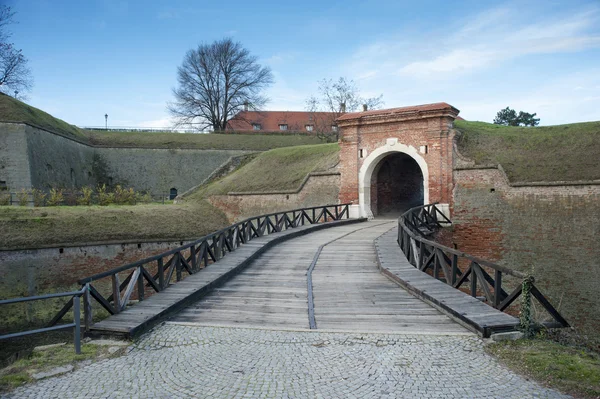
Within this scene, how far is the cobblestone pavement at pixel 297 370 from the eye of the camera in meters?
3.95

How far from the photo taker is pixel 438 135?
704 inches

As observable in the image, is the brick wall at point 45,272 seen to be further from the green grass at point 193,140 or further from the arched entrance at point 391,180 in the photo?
the green grass at point 193,140

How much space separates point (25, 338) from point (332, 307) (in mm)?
10808

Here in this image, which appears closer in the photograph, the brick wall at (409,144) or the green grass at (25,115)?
the brick wall at (409,144)

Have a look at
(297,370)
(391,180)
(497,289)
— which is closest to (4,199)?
(391,180)

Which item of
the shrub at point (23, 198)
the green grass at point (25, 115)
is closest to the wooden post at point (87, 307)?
the shrub at point (23, 198)

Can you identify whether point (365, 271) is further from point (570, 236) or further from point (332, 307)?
point (570, 236)

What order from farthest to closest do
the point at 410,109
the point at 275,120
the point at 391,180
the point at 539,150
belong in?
1. the point at 275,120
2. the point at 391,180
3. the point at 410,109
4. the point at 539,150

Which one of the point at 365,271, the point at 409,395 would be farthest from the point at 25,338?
the point at 409,395

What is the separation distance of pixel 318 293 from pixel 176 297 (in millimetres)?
2441

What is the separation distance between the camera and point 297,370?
443 cm

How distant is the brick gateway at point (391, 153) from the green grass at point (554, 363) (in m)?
13.5

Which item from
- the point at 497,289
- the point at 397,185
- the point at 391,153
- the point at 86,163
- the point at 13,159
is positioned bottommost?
the point at 497,289

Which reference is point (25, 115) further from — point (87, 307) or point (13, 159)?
point (87, 307)
